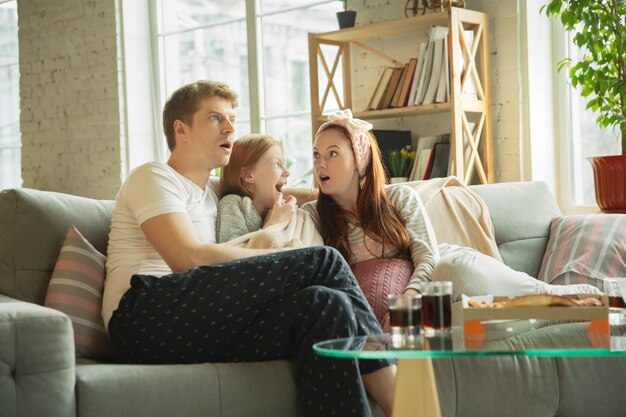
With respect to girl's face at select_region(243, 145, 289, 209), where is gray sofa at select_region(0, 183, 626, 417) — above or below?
below

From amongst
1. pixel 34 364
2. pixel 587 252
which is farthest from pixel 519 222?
pixel 34 364

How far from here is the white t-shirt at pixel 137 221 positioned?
2.50m

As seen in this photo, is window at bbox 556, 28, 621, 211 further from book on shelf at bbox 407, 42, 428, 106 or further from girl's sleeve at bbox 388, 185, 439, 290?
girl's sleeve at bbox 388, 185, 439, 290

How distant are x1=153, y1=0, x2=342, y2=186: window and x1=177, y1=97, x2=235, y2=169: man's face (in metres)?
2.76

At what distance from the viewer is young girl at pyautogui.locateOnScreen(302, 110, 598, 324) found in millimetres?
2803

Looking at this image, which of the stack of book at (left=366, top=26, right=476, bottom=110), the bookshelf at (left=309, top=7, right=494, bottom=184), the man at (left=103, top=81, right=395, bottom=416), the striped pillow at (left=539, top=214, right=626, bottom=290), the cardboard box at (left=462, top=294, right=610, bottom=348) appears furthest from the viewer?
the stack of book at (left=366, top=26, right=476, bottom=110)

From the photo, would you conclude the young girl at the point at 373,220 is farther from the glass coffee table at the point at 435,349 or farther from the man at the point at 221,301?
the glass coffee table at the point at 435,349

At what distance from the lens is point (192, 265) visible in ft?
8.09

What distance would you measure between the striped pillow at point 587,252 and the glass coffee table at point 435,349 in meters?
1.16

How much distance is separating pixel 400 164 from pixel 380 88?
1.38 feet

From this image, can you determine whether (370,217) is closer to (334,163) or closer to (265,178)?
(334,163)

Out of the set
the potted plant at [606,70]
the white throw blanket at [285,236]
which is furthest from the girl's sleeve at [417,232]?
the potted plant at [606,70]

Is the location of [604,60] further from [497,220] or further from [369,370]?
[369,370]

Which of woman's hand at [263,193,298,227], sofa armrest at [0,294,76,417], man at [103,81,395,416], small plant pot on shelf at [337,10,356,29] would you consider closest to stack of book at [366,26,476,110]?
small plant pot on shelf at [337,10,356,29]
